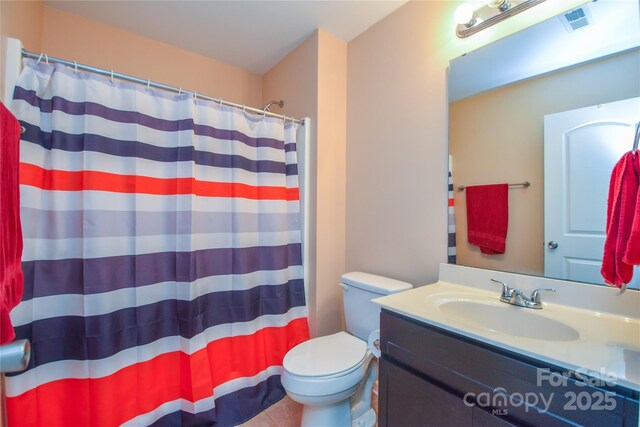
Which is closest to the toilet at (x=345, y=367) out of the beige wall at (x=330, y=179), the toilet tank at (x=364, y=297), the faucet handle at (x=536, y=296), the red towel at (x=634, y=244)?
the toilet tank at (x=364, y=297)

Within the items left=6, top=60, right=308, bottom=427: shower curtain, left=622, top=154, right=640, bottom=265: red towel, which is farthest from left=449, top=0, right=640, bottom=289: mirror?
left=6, top=60, right=308, bottom=427: shower curtain

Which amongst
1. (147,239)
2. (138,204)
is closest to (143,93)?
(138,204)

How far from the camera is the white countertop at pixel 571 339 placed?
0.63 metres

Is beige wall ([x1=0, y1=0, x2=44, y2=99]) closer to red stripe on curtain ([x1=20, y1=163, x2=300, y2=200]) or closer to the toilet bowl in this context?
red stripe on curtain ([x1=20, y1=163, x2=300, y2=200])

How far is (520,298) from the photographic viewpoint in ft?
3.40

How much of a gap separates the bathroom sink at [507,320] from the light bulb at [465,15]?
1.28 metres

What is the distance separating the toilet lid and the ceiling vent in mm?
1653

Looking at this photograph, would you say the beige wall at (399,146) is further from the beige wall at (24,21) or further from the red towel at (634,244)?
the beige wall at (24,21)

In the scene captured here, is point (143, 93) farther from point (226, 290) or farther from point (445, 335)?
point (445, 335)

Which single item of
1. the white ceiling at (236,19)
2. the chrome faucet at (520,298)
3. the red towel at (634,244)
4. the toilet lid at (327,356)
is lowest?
the toilet lid at (327,356)

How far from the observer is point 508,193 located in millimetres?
1183

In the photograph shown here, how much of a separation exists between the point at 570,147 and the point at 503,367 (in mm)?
873

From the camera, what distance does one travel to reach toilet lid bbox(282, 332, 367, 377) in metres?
1.21

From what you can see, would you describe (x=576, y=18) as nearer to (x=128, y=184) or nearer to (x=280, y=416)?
(x=128, y=184)
